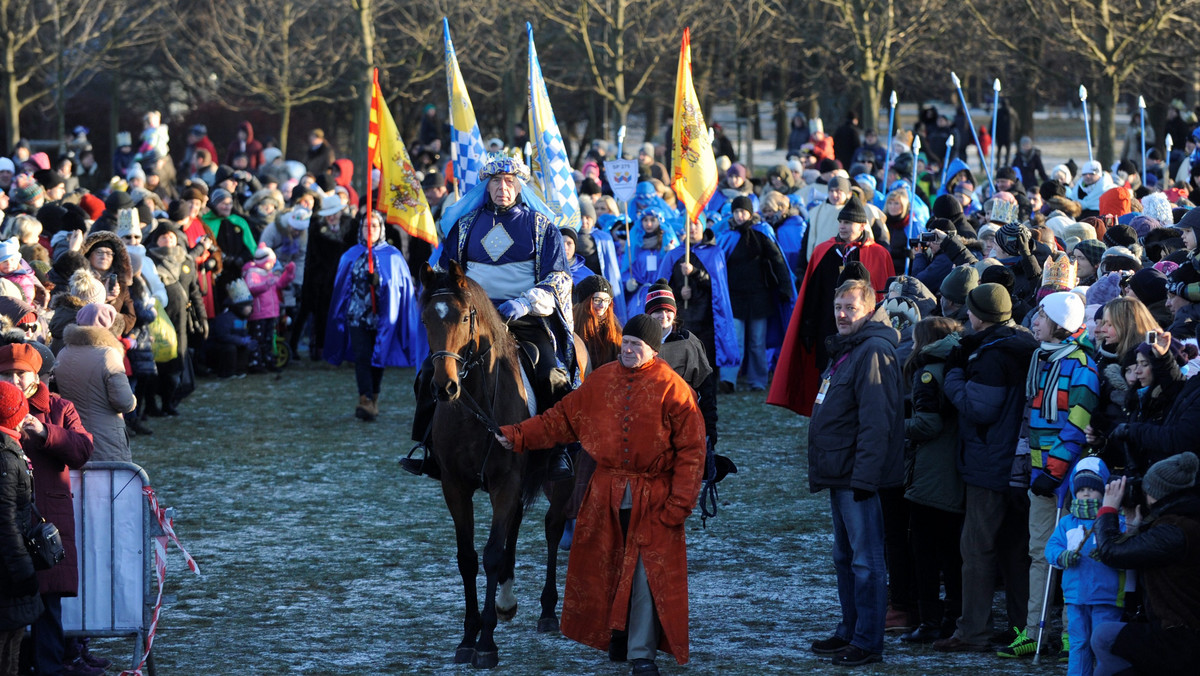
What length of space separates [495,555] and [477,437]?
2.05ft

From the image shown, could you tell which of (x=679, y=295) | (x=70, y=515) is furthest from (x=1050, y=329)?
(x=679, y=295)

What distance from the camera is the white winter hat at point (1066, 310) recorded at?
7.54 meters

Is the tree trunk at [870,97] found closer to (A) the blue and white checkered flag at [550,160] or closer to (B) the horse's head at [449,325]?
(A) the blue and white checkered flag at [550,160]

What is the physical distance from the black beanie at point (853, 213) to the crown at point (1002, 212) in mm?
1061

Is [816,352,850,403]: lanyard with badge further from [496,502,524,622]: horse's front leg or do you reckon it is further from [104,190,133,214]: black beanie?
[104,190,133,214]: black beanie

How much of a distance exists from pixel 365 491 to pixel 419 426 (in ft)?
11.6

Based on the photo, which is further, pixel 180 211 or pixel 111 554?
pixel 180 211

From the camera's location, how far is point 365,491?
1191cm

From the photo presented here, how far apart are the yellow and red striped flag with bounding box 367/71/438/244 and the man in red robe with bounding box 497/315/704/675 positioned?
6.93 meters

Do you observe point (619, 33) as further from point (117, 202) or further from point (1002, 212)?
point (1002, 212)

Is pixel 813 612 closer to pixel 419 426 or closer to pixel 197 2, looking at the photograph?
pixel 419 426

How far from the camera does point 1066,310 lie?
24.8 ft

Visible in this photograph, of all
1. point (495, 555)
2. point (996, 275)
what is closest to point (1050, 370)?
point (996, 275)

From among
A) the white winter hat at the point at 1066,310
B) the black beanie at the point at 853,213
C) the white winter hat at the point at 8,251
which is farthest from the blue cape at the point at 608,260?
the white winter hat at the point at 1066,310
